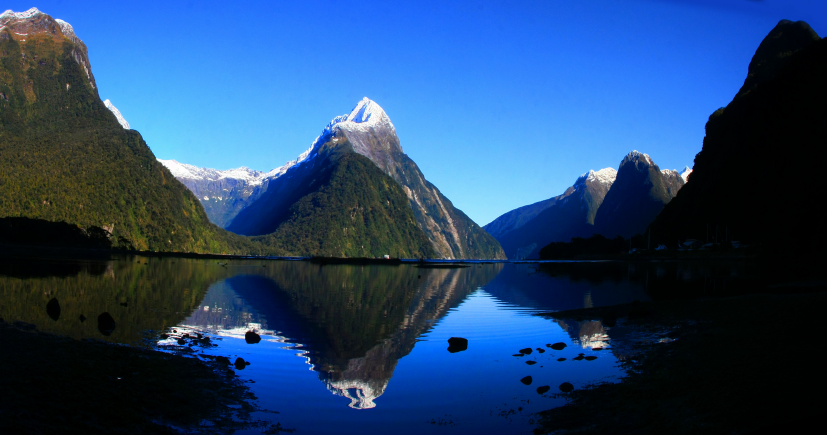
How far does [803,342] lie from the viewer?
66.9 feet

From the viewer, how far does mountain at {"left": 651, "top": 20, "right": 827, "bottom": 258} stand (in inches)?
3907

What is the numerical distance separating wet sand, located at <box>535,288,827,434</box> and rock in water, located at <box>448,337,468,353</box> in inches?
342

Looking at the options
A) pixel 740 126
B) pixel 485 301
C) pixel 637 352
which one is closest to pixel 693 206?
pixel 740 126

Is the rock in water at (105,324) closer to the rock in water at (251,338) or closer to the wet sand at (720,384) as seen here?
the rock in water at (251,338)

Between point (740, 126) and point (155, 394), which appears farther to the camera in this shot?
point (740, 126)

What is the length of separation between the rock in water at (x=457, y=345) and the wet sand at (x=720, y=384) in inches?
342

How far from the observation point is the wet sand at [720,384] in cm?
1396

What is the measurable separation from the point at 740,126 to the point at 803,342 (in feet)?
575

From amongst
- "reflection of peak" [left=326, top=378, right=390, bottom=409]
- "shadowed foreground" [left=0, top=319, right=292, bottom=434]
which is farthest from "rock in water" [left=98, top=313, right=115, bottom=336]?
"reflection of peak" [left=326, top=378, right=390, bottom=409]

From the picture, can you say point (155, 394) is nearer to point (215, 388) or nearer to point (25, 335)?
point (215, 388)

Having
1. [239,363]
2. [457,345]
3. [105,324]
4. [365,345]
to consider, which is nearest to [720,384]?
[457,345]

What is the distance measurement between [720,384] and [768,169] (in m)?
149

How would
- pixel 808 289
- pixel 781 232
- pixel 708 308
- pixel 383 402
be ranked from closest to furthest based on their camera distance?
pixel 383 402
pixel 708 308
pixel 808 289
pixel 781 232

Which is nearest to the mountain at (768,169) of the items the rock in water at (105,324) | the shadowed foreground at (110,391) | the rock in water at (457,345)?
the rock in water at (457,345)
